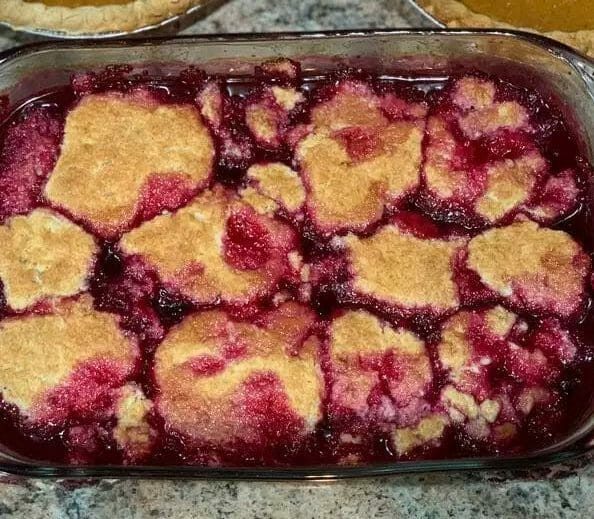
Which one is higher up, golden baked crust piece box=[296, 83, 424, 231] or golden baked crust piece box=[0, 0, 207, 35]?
golden baked crust piece box=[0, 0, 207, 35]

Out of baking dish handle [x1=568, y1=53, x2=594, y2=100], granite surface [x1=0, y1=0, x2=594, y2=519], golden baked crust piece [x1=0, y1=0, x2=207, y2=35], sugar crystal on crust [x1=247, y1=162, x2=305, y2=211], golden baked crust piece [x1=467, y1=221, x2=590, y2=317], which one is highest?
golden baked crust piece [x1=0, y1=0, x2=207, y2=35]

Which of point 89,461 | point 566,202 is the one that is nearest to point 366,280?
point 566,202

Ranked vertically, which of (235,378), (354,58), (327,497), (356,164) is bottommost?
(327,497)

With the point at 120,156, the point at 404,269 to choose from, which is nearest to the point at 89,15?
the point at 120,156

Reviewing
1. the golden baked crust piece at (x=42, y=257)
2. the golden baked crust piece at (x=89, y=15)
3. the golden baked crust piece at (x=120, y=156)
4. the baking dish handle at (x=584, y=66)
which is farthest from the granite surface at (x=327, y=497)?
the golden baked crust piece at (x=89, y=15)

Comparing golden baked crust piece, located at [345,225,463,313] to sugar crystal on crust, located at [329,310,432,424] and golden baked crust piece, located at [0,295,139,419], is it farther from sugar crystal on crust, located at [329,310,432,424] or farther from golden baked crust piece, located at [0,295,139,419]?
golden baked crust piece, located at [0,295,139,419]

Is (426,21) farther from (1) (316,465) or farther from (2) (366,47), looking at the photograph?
(1) (316,465)

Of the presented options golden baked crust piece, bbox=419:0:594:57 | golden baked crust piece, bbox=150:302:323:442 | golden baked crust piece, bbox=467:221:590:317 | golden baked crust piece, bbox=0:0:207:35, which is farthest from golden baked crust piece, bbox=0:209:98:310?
golden baked crust piece, bbox=419:0:594:57

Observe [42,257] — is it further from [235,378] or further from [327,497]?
[327,497]
